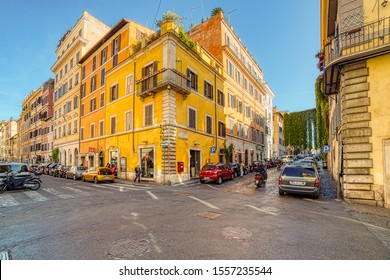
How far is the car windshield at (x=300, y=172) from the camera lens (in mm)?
10000

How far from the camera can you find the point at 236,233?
16.6 feet

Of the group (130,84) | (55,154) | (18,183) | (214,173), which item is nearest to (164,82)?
(130,84)

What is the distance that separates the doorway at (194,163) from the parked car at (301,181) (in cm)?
1022

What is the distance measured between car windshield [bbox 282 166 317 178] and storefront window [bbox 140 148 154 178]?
11163mm

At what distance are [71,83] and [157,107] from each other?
2435 cm

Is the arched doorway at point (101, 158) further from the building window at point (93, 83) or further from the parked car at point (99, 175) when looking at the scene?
the building window at point (93, 83)

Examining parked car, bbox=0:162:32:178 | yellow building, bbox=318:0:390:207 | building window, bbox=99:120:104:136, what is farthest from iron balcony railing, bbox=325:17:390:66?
building window, bbox=99:120:104:136

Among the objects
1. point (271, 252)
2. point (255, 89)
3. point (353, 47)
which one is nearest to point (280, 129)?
point (255, 89)

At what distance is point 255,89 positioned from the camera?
3903 centimetres

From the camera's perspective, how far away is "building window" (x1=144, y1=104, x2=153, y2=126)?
730 inches

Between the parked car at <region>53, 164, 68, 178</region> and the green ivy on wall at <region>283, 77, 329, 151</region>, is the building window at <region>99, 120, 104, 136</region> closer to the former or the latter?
the parked car at <region>53, 164, 68, 178</region>

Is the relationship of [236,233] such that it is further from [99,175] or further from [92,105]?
[92,105]

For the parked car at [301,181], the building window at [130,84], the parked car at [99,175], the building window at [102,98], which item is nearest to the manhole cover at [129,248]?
the parked car at [301,181]

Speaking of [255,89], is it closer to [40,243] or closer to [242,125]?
[242,125]
